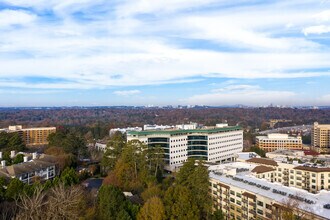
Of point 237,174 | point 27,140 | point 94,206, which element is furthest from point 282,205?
point 27,140

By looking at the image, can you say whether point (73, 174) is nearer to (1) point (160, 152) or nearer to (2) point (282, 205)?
(1) point (160, 152)

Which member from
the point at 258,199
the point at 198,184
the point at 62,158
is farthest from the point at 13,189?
the point at 258,199

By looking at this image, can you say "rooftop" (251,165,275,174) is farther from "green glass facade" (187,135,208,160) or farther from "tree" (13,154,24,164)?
"tree" (13,154,24,164)

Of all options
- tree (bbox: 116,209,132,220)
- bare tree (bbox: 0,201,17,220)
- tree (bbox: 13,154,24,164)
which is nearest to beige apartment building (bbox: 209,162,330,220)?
tree (bbox: 116,209,132,220)

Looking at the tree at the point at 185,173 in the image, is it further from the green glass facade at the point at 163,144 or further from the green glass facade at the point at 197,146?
the green glass facade at the point at 197,146

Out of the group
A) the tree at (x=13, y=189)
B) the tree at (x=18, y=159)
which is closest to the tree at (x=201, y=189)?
the tree at (x=13, y=189)

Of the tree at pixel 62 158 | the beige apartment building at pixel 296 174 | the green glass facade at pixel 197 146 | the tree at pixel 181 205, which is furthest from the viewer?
the green glass facade at pixel 197 146

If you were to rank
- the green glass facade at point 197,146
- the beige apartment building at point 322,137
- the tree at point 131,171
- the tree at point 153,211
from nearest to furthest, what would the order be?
the tree at point 153,211 → the tree at point 131,171 → the green glass facade at point 197,146 → the beige apartment building at point 322,137
